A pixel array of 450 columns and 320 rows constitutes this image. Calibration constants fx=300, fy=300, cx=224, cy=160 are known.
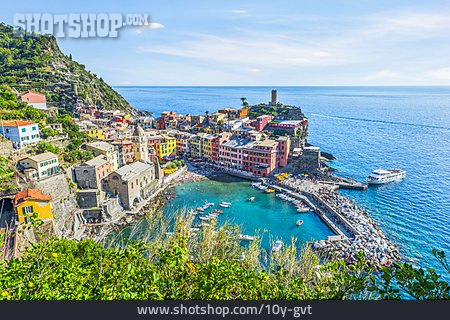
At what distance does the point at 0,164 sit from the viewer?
24875 mm

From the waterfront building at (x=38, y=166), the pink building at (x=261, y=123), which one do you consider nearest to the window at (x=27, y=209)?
the waterfront building at (x=38, y=166)

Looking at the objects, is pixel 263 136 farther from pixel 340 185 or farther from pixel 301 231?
pixel 301 231

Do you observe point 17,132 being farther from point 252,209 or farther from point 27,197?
point 252,209

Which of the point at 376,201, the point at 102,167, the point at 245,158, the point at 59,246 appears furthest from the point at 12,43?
the point at 376,201

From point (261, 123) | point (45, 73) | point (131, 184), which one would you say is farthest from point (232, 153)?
point (45, 73)

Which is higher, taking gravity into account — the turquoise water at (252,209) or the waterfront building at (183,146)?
the waterfront building at (183,146)

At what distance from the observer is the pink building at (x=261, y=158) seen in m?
40.1

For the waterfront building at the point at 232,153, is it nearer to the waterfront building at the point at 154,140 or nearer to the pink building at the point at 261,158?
the pink building at the point at 261,158

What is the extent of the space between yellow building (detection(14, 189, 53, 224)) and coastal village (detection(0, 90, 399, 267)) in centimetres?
6

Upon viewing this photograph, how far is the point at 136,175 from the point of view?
3177cm

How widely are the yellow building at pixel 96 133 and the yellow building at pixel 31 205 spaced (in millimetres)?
20948

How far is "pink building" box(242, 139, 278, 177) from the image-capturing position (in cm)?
4012

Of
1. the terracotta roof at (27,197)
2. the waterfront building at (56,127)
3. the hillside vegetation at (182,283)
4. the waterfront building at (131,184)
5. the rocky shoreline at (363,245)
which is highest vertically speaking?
the waterfront building at (56,127)

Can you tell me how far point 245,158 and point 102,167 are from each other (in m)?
19.3
